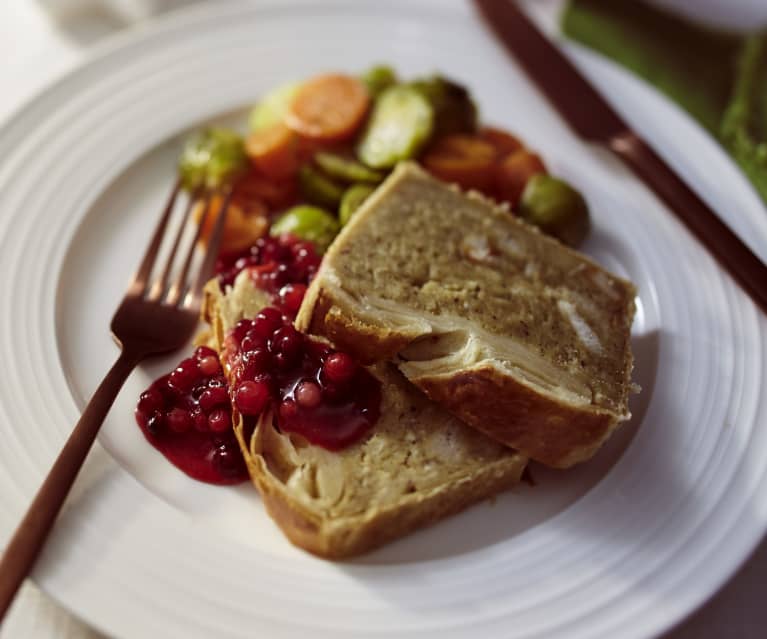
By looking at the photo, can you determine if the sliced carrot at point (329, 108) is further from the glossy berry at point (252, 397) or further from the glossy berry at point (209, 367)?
the glossy berry at point (252, 397)

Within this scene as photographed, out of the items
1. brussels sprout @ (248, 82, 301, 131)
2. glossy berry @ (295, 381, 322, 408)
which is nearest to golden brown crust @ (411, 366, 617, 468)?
glossy berry @ (295, 381, 322, 408)

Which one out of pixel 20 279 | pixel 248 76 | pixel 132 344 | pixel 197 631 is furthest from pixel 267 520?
pixel 248 76

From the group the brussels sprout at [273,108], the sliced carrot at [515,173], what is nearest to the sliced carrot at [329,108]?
the brussels sprout at [273,108]

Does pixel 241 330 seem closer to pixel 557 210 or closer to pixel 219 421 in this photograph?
pixel 219 421

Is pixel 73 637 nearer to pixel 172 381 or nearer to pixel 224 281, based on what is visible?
pixel 172 381

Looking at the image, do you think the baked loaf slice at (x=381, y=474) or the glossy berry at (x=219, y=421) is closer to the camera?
the baked loaf slice at (x=381, y=474)

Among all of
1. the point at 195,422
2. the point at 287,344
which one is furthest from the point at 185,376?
the point at 287,344
